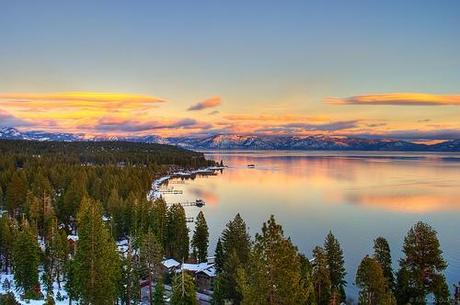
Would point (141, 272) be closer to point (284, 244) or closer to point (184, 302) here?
point (184, 302)

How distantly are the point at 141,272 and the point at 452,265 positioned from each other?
39.3m

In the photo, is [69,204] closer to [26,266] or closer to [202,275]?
[26,266]

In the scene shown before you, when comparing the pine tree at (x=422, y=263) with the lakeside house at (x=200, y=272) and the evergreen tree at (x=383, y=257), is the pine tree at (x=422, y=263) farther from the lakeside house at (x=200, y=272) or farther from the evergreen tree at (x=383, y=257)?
the lakeside house at (x=200, y=272)

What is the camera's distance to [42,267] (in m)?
51.2

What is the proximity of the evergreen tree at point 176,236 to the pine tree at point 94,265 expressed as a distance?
2292 cm

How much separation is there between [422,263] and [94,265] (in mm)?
28051

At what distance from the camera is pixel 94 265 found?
3462cm

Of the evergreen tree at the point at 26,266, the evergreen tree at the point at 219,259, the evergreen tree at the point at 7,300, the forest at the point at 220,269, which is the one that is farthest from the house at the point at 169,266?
the evergreen tree at the point at 7,300

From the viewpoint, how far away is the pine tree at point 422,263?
1535 inches


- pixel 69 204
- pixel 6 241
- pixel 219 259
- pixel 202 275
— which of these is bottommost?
pixel 202 275

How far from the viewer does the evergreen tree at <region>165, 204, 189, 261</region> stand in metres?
58.8

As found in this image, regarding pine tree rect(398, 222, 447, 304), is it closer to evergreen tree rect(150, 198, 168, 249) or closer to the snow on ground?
the snow on ground

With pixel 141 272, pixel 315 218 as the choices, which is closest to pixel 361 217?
pixel 315 218

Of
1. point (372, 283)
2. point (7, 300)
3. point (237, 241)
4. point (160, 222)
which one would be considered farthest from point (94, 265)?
point (160, 222)
